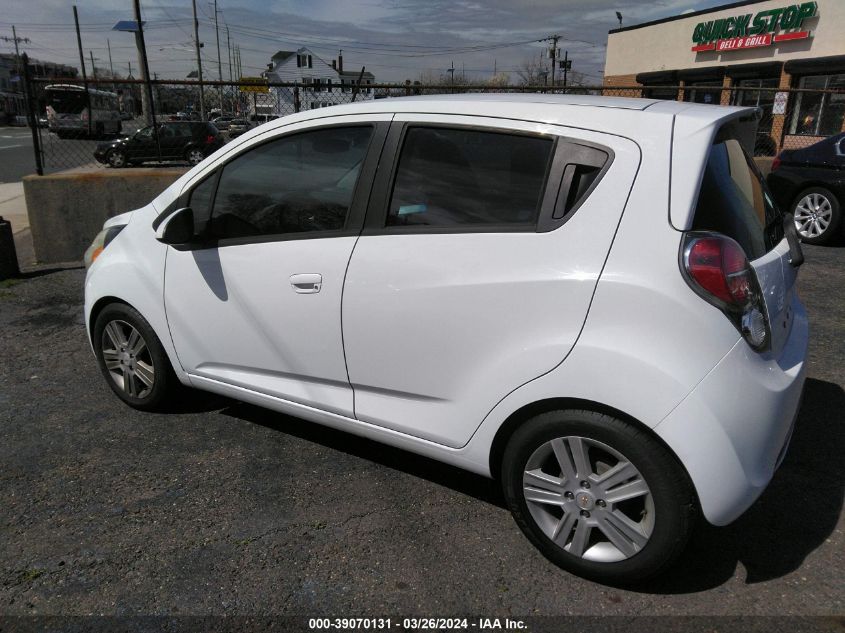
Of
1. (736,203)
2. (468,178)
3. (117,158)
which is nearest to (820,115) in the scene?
(117,158)

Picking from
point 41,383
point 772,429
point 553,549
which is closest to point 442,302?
point 553,549

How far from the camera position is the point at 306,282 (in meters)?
2.95

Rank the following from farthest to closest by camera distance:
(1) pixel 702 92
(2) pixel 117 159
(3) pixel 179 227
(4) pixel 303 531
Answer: (1) pixel 702 92 → (2) pixel 117 159 → (3) pixel 179 227 → (4) pixel 303 531

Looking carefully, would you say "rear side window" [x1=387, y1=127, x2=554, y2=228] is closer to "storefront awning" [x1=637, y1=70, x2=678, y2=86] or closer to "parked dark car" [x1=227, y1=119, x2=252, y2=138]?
"parked dark car" [x1=227, y1=119, x2=252, y2=138]

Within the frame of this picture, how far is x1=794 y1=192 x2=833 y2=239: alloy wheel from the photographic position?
27.3 ft

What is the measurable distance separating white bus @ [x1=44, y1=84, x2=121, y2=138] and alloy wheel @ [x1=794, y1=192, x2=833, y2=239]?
30.1 ft

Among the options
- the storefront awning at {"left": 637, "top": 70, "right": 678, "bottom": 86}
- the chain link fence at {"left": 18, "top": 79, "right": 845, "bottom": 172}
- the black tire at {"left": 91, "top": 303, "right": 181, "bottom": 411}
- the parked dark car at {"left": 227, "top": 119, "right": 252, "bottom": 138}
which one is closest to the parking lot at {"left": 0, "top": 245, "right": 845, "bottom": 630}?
the black tire at {"left": 91, "top": 303, "right": 181, "bottom": 411}

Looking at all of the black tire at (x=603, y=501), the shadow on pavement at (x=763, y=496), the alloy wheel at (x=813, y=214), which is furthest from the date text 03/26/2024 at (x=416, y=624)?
the alloy wheel at (x=813, y=214)

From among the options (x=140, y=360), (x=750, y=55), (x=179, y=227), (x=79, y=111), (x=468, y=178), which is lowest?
(x=140, y=360)

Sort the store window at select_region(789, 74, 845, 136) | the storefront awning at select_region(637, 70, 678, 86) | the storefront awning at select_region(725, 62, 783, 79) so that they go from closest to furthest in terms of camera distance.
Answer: the store window at select_region(789, 74, 845, 136) → the storefront awning at select_region(725, 62, 783, 79) → the storefront awning at select_region(637, 70, 678, 86)

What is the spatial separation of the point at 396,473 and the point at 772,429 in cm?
173

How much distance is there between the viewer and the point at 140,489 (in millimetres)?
3170

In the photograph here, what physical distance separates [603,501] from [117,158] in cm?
932

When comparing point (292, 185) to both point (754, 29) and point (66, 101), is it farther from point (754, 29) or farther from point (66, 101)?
point (754, 29)
